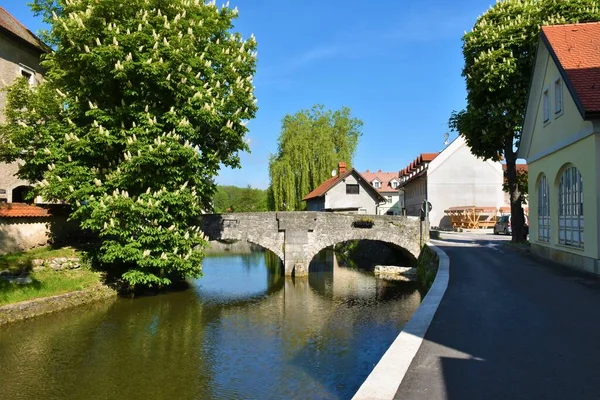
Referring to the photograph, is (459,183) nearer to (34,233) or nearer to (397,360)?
(34,233)

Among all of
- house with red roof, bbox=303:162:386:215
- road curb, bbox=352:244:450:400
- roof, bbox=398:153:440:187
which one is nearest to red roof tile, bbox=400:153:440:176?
roof, bbox=398:153:440:187

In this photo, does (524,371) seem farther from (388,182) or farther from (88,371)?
(388,182)

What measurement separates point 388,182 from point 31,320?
6043 centimetres

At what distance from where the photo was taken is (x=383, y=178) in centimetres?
7212

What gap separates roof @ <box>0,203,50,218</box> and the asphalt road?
14560 millimetres

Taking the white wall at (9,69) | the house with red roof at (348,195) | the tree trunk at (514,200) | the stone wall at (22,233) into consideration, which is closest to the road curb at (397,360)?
the stone wall at (22,233)

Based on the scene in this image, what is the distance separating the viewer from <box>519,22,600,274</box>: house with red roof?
1238cm

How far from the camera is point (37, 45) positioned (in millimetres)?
22000

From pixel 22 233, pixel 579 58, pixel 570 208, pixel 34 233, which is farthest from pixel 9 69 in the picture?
pixel 570 208

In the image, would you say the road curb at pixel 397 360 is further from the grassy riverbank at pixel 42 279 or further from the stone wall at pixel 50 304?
the grassy riverbank at pixel 42 279

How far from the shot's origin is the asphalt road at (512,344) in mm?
4996

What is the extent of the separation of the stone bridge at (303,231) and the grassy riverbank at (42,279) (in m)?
6.85

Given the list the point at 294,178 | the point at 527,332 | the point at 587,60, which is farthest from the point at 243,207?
the point at 527,332

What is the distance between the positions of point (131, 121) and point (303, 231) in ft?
36.2
